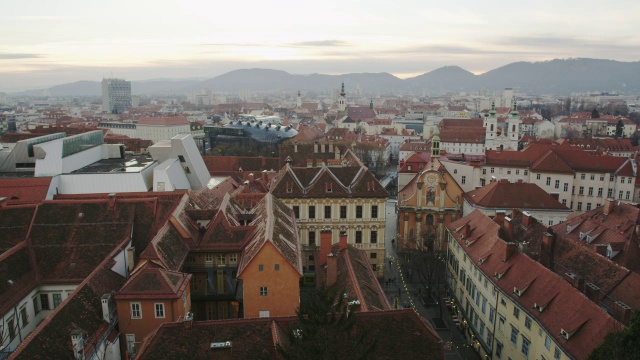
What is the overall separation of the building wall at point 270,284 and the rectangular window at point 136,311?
7165 mm

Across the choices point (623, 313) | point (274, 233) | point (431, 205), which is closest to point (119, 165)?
point (274, 233)

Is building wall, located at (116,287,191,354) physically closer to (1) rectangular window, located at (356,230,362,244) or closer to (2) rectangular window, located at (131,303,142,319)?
(2) rectangular window, located at (131,303,142,319)

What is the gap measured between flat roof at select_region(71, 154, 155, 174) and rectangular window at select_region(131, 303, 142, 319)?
1070 inches

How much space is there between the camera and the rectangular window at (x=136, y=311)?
31823mm

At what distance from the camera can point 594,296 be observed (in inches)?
1305

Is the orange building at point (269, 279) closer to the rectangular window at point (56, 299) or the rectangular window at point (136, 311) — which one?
the rectangular window at point (136, 311)

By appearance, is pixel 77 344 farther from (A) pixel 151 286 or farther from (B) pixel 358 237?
(B) pixel 358 237

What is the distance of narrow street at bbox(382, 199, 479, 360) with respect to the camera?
1651 inches

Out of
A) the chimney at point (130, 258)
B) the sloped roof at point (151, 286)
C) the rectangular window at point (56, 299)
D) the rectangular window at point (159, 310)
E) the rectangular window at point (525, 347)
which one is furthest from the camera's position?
the chimney at point (130, 258)

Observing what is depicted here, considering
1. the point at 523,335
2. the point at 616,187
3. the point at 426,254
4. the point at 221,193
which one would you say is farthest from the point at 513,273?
the point at 616,187

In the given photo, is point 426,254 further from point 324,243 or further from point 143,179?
point 143,179

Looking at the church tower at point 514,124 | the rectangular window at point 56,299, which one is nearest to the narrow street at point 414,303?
the rectangular window at point 56,299

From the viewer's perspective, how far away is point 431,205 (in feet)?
212

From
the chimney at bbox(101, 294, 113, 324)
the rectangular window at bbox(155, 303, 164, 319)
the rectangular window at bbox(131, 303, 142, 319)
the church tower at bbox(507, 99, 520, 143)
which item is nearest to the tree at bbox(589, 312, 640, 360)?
the rectangular window at bbox(155, 303, 164, 319)
